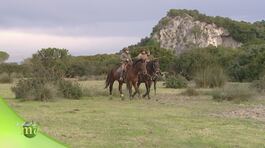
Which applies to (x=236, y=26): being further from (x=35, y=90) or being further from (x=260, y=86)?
(x=35, y=90)

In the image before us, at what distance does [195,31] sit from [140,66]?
301ft

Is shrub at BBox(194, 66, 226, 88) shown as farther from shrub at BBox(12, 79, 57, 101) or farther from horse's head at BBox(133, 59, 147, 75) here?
shrub at BBox(12, 79, 57, 101)

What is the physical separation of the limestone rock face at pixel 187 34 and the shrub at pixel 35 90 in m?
88.0

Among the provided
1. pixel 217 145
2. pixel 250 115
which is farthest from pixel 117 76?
pixel 217 145

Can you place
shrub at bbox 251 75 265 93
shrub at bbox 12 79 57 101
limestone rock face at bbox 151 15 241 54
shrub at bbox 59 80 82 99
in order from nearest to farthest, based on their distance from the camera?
shrub at bbox 12 79 57 101
shrub at bbox 59 80 82 99
shrub at bbox 251 75 265 93
limestone rock face at bbox 151 15 241 54

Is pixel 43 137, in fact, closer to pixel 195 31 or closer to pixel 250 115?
pixel 250 115

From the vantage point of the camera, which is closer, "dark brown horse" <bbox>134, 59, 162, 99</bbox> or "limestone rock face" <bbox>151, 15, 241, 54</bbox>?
"dark brown horse" <bbox>134, 59, 162, 99</bbox>

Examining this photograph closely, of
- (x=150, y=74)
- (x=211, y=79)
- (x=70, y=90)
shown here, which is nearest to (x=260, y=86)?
(x=211, y=79)

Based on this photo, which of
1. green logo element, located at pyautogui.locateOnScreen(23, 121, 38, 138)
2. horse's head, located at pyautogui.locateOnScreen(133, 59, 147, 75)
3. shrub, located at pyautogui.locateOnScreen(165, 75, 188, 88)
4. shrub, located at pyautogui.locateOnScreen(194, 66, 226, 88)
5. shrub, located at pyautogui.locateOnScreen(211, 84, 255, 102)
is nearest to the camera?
green logo element, located at pyautogui.locateOnScreen(23, 121, 38, 138)

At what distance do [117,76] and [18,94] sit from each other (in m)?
5.06

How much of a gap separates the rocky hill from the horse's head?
3247 inches

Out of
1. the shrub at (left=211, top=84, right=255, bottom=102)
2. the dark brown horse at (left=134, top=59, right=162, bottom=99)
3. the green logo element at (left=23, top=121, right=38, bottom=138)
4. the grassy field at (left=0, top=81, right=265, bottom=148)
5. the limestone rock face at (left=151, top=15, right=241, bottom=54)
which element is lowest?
the grassy field at (left=0, top=81, right=265, bottom=148)

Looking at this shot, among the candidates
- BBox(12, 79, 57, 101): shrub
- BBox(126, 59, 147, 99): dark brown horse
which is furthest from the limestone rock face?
BBox(12, 79, 57, 101): shrub

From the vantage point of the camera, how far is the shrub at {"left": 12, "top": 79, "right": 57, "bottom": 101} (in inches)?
1011
